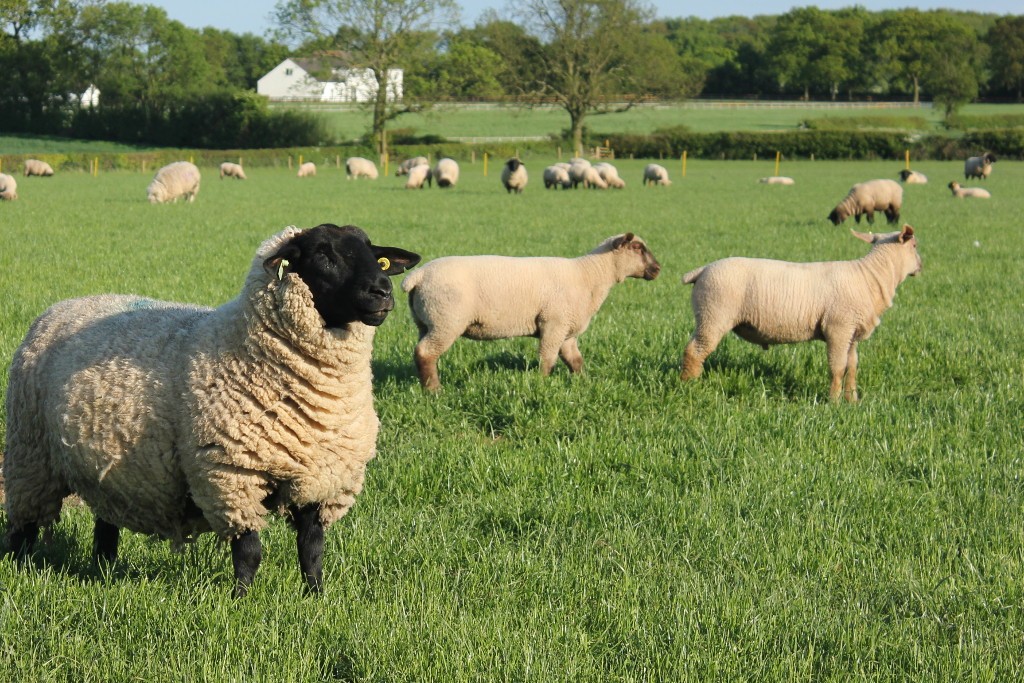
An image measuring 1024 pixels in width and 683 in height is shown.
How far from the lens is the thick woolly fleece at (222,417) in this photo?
14.6 feet

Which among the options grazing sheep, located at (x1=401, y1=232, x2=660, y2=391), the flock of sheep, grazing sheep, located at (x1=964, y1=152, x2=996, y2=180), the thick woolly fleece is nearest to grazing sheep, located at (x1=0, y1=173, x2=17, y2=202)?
grazing sheep, located at (x1=401, y1=232, x2=660, y2=391)

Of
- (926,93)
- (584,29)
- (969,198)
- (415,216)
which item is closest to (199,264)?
(415,216)

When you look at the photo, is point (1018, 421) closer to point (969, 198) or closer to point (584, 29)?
point (969, 198)

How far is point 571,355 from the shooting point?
9266mm

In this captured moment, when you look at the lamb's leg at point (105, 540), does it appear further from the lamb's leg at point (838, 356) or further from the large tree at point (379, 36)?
the large tree at point (379, 36)

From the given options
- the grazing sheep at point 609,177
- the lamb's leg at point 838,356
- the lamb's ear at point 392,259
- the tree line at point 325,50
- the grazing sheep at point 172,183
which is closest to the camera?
the lamb's ear at point 392,259

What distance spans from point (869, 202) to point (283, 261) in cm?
2446

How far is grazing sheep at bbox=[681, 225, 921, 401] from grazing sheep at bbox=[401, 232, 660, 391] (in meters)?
1.00

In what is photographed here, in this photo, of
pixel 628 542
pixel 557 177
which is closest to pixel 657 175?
pixel 557 177

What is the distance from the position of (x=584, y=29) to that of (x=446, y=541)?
7177 cm

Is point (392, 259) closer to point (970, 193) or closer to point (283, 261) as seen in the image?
point (283, 261)

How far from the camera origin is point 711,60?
13450cm

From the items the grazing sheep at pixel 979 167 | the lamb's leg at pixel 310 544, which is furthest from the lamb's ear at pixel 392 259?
the grazing sheep at pixel 979 167

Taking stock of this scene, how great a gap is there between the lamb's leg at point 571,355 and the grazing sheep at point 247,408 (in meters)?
4.53
